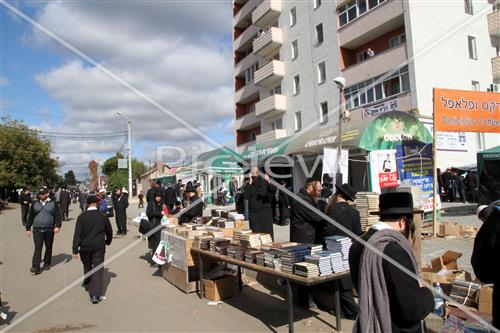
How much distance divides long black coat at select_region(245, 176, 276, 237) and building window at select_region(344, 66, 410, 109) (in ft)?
48.0

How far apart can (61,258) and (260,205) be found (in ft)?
21.3

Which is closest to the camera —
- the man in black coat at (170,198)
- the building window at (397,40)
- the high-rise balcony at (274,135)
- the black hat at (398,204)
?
the black hat at (398,204)

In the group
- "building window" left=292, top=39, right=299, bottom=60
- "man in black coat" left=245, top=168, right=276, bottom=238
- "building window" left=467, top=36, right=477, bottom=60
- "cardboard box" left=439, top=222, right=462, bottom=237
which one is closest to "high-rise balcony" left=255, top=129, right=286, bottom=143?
"building window" left=292, top=39, right=299, bottom=60

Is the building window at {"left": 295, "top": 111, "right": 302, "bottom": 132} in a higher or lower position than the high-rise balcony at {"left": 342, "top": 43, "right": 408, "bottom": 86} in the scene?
lower

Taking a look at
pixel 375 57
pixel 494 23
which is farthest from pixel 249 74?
pixel 494 23

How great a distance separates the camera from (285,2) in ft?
104

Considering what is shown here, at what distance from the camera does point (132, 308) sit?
640cm

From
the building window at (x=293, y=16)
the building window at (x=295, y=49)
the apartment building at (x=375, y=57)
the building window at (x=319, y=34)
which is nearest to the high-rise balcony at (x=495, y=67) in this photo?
the apartment building at (x=375, y=57)

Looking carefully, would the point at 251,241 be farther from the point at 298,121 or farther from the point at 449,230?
the point at 298,121

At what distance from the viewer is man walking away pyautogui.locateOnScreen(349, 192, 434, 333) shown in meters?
2.40

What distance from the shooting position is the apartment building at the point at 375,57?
20.4 meters

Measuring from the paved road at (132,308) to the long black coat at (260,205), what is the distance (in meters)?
1.55

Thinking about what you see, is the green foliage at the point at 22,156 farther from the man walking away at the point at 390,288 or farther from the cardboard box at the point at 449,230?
the man walking away at the point at 390,288

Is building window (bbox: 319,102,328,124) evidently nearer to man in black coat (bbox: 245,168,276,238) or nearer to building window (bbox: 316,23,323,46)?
building window (bbox: 316,23,323,46)
